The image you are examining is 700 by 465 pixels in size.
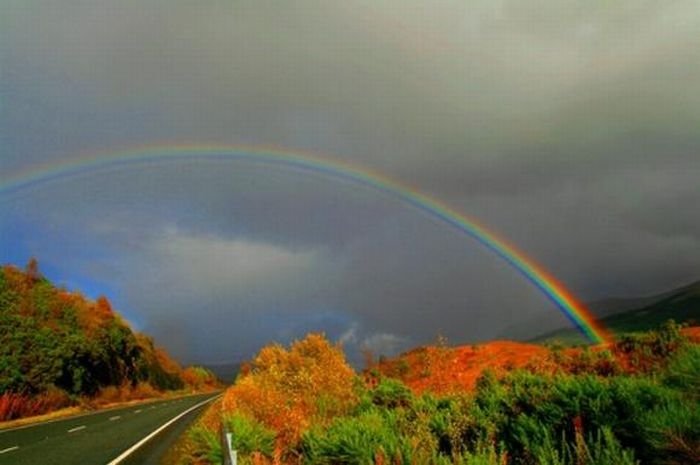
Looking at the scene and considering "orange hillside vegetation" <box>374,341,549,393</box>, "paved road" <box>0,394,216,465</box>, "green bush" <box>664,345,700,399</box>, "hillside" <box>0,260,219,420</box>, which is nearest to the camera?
"green bush" <box>664,345,700,399</box>

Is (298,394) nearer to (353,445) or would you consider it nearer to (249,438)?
(249,438)

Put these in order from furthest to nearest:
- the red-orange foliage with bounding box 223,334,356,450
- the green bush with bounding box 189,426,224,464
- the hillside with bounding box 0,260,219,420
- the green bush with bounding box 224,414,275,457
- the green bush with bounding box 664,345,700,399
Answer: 1. the hillside with bounding box 0,260,219,420
2. the red-orange foliage with bounding box 223,334,356,450
3. the green bush with bounding box 189,426,224,464
4. the green bush with bounding box 224,414,275,457
5. the green bush with bounding box 664,345,700,399

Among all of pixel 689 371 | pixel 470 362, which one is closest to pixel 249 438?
pixel 689 371

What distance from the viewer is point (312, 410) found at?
15.2m

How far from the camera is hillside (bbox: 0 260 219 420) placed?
30.4 meters

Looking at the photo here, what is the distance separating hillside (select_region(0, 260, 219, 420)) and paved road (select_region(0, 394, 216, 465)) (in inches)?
215

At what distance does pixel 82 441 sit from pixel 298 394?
6390 millimetres

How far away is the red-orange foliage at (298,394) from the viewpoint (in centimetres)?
1286

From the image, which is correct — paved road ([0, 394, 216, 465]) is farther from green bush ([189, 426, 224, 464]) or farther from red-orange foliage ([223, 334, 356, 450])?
Result: red-orange foliage ([223, 334, 356, 450])

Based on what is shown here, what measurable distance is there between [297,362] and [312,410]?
11492 mm

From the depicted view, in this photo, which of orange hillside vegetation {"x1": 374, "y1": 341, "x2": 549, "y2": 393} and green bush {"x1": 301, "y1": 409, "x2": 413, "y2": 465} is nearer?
green bush {"x1": 301, "y1": 409, "x2": 413, "y2": 465}

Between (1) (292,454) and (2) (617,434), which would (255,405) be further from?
(2) (617,434)

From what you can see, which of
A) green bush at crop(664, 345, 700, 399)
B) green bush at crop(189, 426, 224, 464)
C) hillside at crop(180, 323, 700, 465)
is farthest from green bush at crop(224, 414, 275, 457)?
green bush at crop(664, 345, 700, 399)

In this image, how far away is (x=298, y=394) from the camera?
1905 cm
